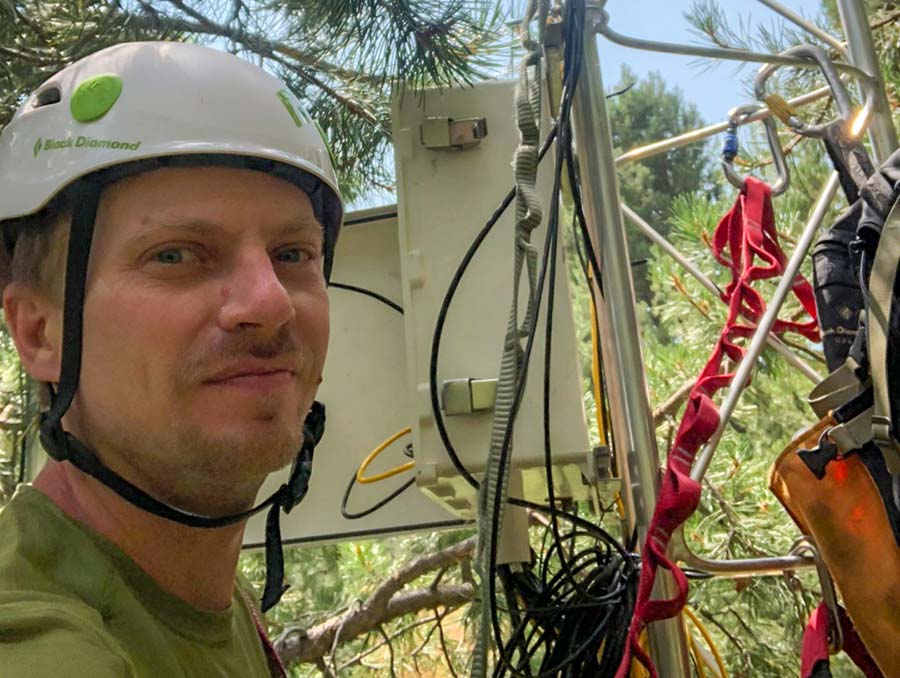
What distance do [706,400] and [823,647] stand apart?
285 millimetres

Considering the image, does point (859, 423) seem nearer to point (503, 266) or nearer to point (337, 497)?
point (503, 266)

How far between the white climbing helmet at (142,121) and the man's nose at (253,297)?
133 millimetres

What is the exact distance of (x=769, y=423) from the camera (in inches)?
141

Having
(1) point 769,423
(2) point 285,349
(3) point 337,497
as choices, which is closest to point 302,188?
(2) point 285,349

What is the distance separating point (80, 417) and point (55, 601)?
0.85 ft

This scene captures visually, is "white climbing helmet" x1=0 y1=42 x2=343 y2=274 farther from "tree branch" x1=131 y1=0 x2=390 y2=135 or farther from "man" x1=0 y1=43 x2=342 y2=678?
"tree branch" x1=131 y1=0 x2=390 y2=135

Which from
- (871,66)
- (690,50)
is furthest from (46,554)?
(871,66)

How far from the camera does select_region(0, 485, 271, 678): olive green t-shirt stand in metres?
0.60

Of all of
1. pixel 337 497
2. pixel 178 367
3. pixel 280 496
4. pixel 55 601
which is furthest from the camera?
pixel 337 497

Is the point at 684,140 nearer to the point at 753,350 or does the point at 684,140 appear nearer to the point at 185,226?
the point at 753,350

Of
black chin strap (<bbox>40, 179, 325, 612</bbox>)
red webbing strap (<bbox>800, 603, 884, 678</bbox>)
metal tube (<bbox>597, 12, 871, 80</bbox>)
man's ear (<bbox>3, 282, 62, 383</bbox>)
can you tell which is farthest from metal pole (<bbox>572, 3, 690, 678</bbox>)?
man's ear (<bbox>3, 282, 62, 383</bbox>)

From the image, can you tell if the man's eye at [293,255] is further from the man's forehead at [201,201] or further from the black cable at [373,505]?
the black cable at [373,505]

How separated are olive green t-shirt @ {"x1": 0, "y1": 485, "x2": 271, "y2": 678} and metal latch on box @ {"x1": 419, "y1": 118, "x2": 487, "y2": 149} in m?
0.60

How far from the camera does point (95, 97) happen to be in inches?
37.9
